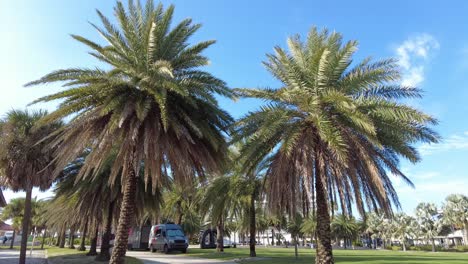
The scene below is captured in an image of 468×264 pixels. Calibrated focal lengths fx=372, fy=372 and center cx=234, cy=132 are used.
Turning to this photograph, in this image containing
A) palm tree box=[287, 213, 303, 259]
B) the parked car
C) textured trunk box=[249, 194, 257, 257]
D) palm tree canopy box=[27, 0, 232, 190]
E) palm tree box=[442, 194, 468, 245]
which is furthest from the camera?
palm tree box=[442, 194, 468, 245]

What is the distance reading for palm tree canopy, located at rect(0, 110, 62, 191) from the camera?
21.3 metres

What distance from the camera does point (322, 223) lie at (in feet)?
46.9

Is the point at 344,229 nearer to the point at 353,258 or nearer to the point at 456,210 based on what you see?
the point at 456,210

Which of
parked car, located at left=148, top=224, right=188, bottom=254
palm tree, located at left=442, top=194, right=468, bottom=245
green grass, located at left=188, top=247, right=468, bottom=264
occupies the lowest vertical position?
green grass, located at left=188, top=247, right=468, bottom=264

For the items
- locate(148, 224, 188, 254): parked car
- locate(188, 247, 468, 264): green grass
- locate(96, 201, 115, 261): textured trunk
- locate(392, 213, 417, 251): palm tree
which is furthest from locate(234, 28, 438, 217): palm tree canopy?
locate(392, 213, 417, 251): palm tree

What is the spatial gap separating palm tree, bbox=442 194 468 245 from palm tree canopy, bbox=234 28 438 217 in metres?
69.2

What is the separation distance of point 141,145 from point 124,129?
0.89 meters

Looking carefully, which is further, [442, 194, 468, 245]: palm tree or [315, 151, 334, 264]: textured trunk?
[442, 194, 468, 245]: palm tree

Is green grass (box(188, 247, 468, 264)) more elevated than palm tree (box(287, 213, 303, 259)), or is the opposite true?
palm tree (box(287, 213, 303, 259))

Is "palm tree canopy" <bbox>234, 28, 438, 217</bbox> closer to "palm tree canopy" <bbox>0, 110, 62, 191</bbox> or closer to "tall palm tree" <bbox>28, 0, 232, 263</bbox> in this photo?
"tall palm tree" <bbox>28, 0, 232, 263</bbox>

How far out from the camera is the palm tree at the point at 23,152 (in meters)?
21.3

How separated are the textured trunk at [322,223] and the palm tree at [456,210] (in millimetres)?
70701

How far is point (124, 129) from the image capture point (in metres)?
13.8

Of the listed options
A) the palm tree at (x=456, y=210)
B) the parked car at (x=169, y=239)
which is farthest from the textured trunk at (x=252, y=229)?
the palm tree at (x=456, y=210)
